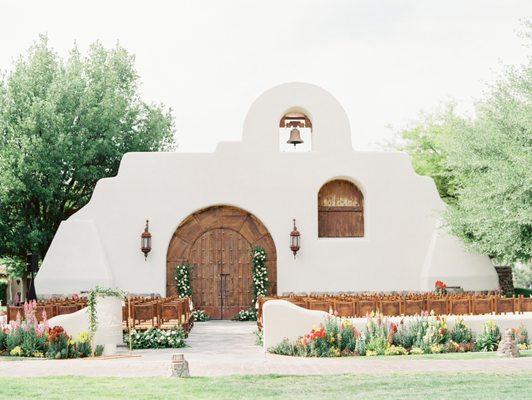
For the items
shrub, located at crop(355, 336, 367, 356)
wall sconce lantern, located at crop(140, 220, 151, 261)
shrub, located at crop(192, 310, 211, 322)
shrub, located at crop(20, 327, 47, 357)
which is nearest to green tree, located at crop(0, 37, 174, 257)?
wall sconce lantern, located at crop(140, 220, 151, 261)

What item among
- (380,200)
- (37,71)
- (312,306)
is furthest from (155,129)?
(312,306)

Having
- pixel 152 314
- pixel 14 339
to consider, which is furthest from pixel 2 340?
pixel 152 314

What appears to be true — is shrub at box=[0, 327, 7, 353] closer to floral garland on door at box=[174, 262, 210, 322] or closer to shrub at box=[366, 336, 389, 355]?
shrub at box=[366, 336, 389, 355]

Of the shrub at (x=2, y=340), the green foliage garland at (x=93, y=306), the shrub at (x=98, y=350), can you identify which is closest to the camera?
the shrub at (x=98, y=350)

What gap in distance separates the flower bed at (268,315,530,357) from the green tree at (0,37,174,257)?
15972 mm

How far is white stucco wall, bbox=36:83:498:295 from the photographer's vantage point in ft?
89.9

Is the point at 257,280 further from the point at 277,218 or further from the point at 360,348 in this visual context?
the point at 360,348

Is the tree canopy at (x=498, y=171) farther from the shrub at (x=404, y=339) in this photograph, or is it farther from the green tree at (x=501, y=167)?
the shrub at (x=404, y=339)

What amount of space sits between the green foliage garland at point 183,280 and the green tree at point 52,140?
21.2 feet

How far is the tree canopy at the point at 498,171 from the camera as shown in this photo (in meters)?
21.3

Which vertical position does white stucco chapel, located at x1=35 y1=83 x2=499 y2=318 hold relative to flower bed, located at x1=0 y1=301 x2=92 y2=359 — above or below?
above

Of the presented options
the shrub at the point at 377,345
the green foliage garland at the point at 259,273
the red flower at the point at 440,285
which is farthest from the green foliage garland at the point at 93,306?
the red flower at the point at 440,285

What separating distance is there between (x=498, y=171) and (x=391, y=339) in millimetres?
7458

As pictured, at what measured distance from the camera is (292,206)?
1100 inches
